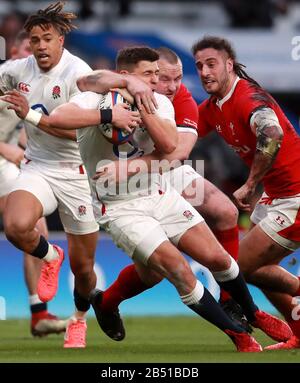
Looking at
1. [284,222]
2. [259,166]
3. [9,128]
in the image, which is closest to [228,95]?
[259,166]

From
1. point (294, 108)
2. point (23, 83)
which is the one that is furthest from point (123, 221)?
point (294, 108)

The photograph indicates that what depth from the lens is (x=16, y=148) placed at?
11406 millimetres

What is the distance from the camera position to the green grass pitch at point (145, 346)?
858 cm

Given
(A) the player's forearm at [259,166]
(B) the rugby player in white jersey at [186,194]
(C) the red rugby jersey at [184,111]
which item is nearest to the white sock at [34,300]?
(B) the rugby player in white jersey at [186,194]

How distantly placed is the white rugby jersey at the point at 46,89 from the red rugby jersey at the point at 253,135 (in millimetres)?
1272

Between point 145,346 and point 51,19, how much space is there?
2.86 meters

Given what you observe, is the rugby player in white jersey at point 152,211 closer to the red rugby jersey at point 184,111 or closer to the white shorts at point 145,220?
the white shorts at point 145,220

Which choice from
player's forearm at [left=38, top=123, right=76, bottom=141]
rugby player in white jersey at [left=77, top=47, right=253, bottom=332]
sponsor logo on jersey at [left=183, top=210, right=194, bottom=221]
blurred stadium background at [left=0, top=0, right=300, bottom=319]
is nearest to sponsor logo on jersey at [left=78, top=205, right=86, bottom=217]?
player's forearm at [left=38, top=123, right=76, bottom=141]

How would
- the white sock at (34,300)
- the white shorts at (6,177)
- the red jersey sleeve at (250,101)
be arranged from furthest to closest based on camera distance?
the white shorts at (6,177) < the white sock at (34,300) < the red jersey sleeve at (250,101)

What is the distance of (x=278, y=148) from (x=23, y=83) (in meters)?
2.37

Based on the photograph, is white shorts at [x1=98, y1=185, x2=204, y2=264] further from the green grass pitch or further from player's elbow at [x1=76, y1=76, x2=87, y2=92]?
player's elbow at [x1=76, y1=76, x2=87, y2=92]

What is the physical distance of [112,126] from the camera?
8.52 metres

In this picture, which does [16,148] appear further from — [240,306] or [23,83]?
[240,306]

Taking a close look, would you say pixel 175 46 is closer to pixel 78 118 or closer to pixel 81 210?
pixel 81 210
